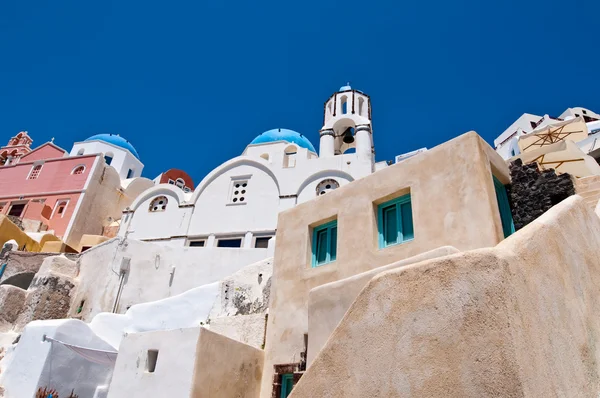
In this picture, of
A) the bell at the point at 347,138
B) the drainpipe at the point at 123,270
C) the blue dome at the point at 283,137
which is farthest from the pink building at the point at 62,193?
the bell at the point at 347,138

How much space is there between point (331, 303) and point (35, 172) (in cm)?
2882

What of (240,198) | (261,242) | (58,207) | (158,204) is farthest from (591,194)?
(58,207)

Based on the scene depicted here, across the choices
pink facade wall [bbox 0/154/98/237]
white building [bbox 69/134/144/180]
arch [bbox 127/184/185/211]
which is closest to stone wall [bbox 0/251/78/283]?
arch [bbox 127/184/185/211]

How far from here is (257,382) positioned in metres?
8.64

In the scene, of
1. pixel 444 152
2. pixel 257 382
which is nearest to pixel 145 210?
pixel 257 382

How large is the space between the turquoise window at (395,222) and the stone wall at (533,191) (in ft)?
6.12

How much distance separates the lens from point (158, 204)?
80.2 feet

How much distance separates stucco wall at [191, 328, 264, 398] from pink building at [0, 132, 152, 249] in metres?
20.0

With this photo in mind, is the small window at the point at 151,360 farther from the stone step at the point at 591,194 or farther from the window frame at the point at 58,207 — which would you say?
the window frame at the point at 58,207

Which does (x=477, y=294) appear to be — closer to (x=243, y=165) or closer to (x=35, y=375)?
(x=35, y=375)

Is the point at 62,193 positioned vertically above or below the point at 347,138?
below

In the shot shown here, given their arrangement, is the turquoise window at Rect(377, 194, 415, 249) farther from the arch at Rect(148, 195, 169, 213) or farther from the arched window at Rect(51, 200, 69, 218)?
the arched window at Rect(51, 200, 69, 218)

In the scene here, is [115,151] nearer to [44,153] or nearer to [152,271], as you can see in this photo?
[44,153]

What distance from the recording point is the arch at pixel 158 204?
2420 cm
